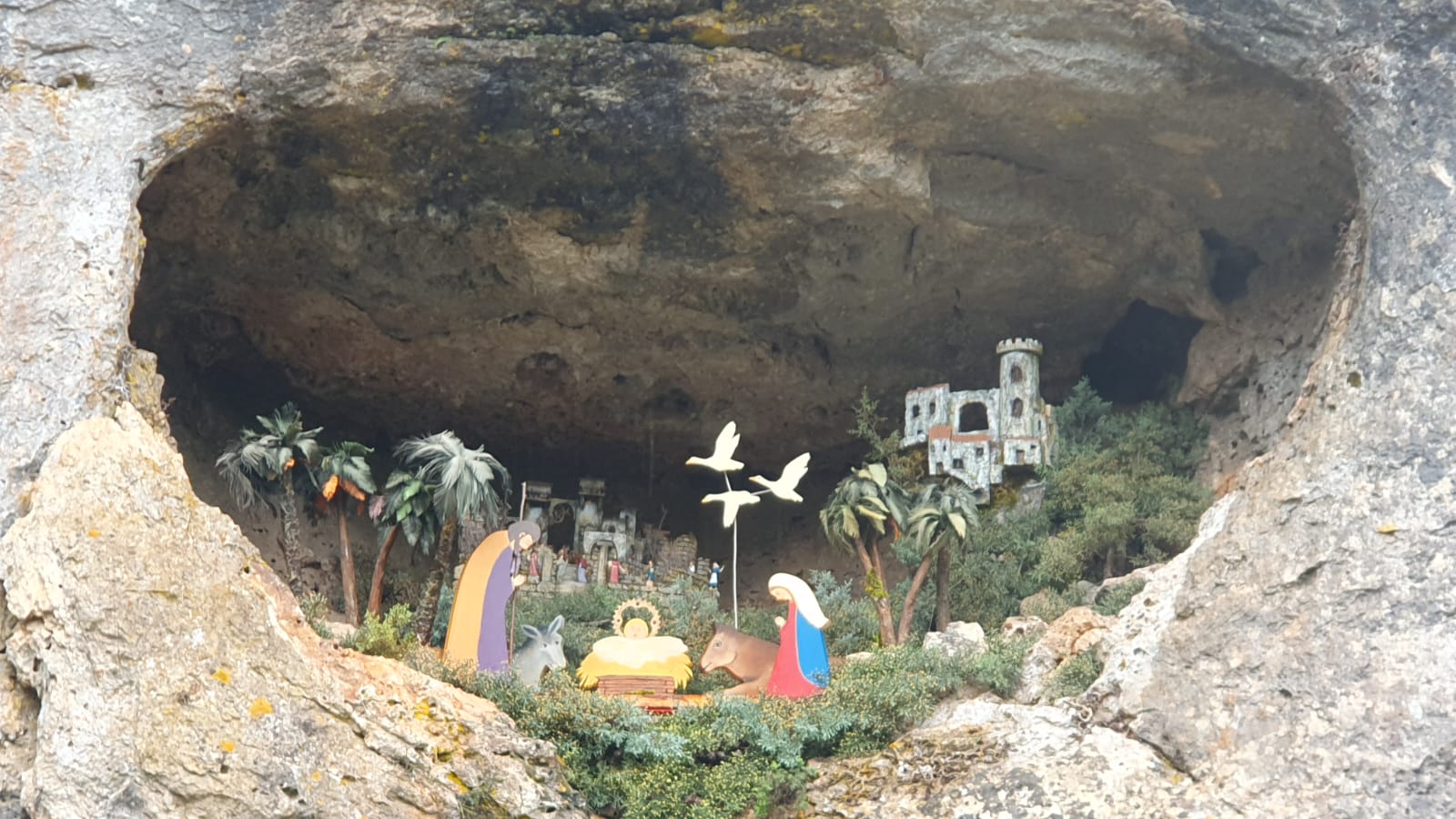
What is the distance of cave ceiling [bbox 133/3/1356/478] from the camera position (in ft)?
49.0

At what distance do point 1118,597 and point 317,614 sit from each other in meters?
7.35

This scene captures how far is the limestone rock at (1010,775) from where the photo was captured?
1159 cm

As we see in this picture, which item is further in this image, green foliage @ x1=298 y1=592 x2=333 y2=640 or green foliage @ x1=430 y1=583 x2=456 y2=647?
green foliage @ x1=430 y1=583 x2=456 y2=647

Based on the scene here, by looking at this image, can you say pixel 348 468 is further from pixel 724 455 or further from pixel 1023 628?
pixel 1023 628

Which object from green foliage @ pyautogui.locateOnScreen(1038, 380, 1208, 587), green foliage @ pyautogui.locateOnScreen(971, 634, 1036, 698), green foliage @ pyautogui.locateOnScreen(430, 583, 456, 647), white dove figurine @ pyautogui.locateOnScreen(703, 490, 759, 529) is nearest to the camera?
green foliage @ pyautogui.locateOnScreen(971, 634, 1036, 698)

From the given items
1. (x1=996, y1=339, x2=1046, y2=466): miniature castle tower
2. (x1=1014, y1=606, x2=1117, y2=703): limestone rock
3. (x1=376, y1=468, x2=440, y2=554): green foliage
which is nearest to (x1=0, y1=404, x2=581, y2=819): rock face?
(x1=376, y1=468, x2=440, y2=554): green foliage

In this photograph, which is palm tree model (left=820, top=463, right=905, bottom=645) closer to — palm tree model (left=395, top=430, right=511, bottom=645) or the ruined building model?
the ruined building model

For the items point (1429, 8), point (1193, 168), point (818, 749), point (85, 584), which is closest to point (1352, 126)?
point (1429, 8)

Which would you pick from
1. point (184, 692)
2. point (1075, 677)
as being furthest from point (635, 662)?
point (184, 692)

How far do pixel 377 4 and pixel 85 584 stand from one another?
249 inches

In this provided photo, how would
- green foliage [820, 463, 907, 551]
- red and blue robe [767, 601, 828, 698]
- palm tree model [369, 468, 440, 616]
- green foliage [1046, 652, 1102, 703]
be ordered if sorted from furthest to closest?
green foliage [820, 463, 907, 551] → palm tree model [369, 468, 440, 616] → red and blue robe [767, 601, 828, 698] → green foliage [1046, 652, 1102, 703]

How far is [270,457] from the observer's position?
15336mm

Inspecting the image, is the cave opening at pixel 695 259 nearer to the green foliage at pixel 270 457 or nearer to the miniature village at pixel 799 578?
the miniature village at pixel 799 578

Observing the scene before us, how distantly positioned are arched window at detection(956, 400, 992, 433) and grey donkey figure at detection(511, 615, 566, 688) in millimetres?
5756
